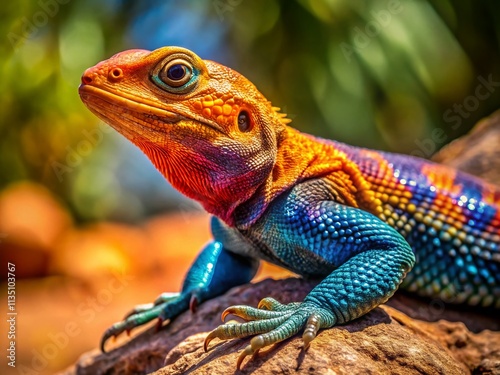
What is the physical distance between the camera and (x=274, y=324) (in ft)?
7.78

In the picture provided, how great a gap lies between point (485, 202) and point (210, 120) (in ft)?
5.94

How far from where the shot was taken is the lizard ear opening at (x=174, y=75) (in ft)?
9.02

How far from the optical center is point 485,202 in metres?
3.47

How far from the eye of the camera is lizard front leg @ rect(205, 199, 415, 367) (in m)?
2.37

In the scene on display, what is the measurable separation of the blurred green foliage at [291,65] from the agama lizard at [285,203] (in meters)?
6.73

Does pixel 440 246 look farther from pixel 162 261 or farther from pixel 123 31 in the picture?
pixel 123 31

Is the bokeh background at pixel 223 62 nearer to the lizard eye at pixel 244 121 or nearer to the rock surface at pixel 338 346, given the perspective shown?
the rock surface at pixel 338 346

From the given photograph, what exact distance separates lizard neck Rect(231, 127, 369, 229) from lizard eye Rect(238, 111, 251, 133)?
0.27 metres

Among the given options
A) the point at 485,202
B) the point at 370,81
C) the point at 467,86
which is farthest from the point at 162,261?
the point at 485,202

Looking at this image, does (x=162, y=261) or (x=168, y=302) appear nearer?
(x=168, y=302)

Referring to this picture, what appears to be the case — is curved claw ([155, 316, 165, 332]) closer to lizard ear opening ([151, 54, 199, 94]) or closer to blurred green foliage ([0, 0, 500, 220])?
lizard ear opening ([151, 54, 199, 94])

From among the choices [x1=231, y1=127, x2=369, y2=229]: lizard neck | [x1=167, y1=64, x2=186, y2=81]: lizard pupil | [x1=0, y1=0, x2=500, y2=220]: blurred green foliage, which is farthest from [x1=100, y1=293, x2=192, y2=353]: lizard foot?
[x1=0, y1=0, x2=500, y2=220]: blurred green foliage

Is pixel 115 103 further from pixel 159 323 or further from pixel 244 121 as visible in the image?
pixel 159 323

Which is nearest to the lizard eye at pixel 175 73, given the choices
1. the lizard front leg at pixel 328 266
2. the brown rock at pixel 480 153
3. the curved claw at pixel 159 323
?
the lizard front leg at pixel 328 266
